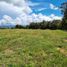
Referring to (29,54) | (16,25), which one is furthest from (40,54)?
(16,25)

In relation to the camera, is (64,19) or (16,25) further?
(16,25)

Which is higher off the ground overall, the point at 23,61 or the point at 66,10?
the point at 66,10

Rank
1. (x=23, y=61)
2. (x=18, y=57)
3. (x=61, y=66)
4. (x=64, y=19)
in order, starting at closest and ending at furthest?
(x=61, y=66)
(x=23, y=61)
(x=18, y=57)
(x=64, y=19)

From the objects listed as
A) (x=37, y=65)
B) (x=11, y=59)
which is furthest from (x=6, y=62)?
(x=37, y=65)

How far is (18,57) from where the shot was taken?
14.4 metres

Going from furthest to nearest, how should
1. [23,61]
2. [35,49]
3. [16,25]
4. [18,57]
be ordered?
[16,25]
[35,49]
[18,57]
[23,61]

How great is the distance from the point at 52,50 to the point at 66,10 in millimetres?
43920

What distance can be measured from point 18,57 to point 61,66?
3.49 m

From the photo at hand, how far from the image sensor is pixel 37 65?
12.7m

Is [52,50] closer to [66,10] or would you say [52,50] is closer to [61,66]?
[61,66]

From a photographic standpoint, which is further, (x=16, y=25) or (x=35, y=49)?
(x=16, y=25)

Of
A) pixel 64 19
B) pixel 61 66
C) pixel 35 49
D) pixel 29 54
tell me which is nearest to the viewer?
pixel 61 66

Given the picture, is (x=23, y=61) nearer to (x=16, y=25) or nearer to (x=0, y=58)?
(x=0, y=58)

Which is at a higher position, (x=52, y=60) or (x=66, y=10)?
(x=66, y=10)
